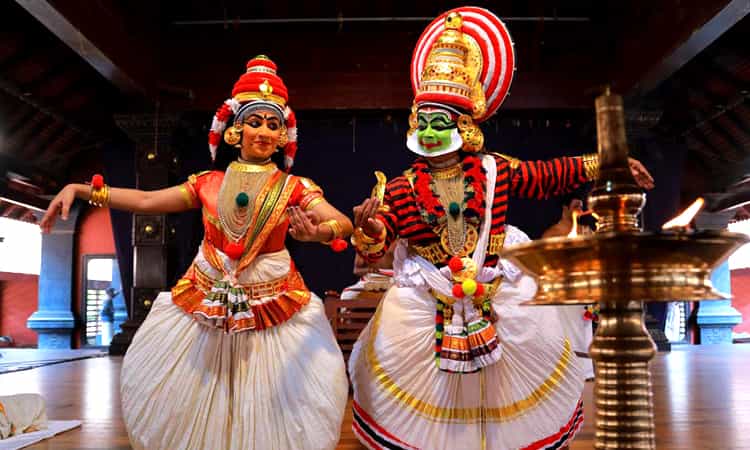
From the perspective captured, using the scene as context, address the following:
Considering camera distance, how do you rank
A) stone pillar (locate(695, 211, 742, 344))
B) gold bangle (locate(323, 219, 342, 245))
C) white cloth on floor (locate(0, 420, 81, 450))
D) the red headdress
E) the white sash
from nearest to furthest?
gold bangle (locate(323, 219, 342, 245)), the white sash, the red headdress, white cloth on floor (locate(0, 420, 81, 450)), stone pillar (locate(695, 211, 742, 344))

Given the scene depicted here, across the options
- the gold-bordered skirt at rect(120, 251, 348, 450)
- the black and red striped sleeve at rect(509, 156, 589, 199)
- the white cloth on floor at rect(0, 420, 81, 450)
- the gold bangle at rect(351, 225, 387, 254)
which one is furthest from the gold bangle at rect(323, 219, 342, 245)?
the white cloth on floor at rect(0, 420, 81, 450)

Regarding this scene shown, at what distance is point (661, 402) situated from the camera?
367 cm

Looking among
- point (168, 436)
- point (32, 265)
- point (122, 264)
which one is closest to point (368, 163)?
point (122, 264)

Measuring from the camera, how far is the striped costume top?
241 cm

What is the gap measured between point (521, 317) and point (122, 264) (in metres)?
5.62

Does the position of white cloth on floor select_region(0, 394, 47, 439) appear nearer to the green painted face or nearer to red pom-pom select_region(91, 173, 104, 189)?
red pom-pom select_region(91, 173, 104, 189)

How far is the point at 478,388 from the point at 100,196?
1483mm

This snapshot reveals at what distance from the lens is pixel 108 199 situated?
8.00ft

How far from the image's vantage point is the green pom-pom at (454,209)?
2381 millimetres

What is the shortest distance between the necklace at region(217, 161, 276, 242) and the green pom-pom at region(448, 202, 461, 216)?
2.24 feet

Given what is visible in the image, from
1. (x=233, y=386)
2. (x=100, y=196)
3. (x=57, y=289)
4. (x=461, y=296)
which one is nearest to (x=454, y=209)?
(x=461, y=296)

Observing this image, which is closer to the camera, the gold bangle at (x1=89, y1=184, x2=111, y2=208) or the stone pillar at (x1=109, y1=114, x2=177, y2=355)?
the gold bangle at (x1=89, y1=184, x2=111, y2=208)

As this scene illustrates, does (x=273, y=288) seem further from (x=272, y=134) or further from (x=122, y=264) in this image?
(x=122, y=264)

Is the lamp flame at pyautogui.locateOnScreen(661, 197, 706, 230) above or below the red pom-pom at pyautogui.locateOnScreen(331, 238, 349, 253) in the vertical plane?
below
